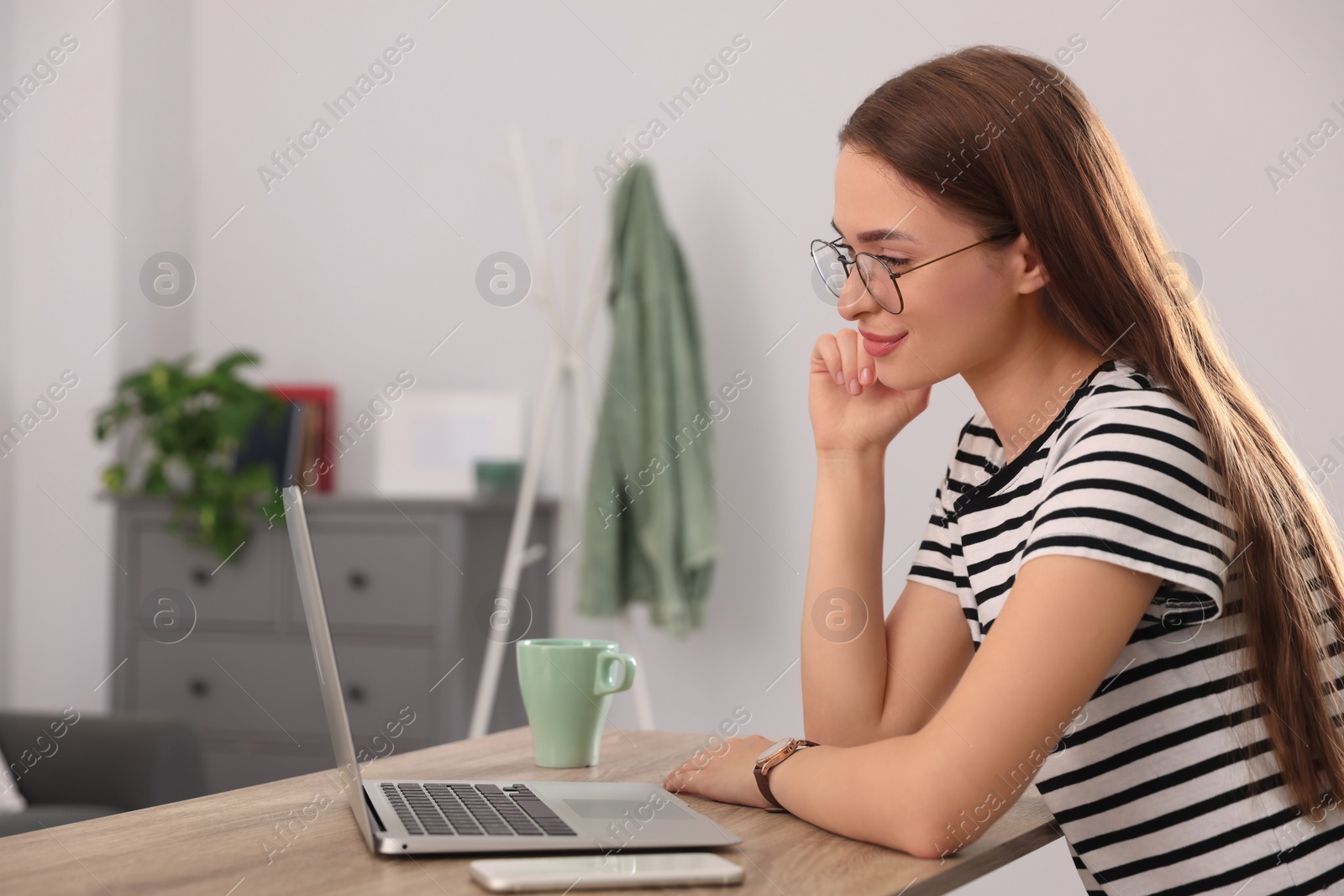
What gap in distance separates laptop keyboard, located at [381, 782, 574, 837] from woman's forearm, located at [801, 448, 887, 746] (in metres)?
0.35

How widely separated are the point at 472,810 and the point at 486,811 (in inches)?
0.5

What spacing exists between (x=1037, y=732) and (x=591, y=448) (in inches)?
79.5

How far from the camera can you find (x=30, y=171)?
3.57 metres

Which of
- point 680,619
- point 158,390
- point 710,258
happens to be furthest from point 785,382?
point 158,390

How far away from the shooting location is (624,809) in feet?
2.99

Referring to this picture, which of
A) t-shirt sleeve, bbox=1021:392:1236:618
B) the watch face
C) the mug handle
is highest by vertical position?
t-shirt sleeve, bbox=1021:392:1236:618

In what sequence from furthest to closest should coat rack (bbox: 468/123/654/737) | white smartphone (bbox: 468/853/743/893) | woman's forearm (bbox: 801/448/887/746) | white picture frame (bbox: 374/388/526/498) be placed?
white picture frame (bbox: 374/388/526/498)
coat rack (bbox: 468/123/654/737)
woman's forearm (bbox: 801/448/887/746)
white smartphone (bbox: 468/853/743/893)

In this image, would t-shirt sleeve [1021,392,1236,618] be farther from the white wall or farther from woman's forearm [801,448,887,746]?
the white wall

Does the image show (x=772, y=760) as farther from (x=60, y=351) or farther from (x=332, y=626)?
(x=60, y=351)

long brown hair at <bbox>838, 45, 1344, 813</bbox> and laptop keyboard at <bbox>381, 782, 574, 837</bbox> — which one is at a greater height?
long brown hair at <bbox>838, 45, 1344, 813</bbox>

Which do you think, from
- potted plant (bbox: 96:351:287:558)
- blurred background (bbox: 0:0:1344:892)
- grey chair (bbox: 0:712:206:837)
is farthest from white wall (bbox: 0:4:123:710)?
grey chair (bbox: 0:712:206:837)

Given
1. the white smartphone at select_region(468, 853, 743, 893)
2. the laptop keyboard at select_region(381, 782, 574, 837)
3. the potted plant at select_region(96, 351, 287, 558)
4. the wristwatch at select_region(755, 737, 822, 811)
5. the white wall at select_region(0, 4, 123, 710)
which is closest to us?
the white smartphone at select_region(468, 853, 743, 893)

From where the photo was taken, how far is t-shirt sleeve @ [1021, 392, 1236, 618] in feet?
2.93

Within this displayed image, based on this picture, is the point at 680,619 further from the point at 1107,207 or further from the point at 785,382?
the point at 1107,207
